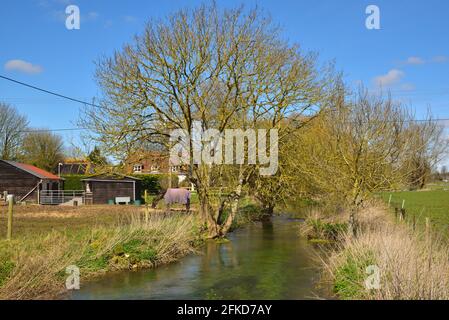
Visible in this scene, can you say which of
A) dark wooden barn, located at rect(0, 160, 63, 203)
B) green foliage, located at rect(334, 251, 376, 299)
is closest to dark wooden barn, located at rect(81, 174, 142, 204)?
dark wooden barn, located at rect(0, 160, 63, 203)

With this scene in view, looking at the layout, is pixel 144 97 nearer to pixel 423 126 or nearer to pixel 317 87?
pixel 317 87

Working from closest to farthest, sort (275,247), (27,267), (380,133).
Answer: (27,267) < (380,133) < (275,247)

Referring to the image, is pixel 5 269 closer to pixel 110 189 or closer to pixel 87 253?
pixel 87 253

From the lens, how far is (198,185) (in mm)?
17031

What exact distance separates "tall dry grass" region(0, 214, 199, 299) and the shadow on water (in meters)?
0.45

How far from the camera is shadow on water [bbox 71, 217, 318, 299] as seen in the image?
8.85m

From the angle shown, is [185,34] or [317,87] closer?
[185,34]

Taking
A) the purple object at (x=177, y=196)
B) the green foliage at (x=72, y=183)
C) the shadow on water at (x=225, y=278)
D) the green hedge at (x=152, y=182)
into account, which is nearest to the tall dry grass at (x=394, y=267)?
the shadow on water at (x=225, y=278)

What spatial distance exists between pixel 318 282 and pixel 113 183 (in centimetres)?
3279

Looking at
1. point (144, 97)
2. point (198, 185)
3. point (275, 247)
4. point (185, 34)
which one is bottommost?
point (275, 247)

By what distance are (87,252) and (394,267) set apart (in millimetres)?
6842

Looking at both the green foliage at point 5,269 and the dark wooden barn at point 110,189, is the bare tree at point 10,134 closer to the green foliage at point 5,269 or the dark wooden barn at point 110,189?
the dark wooden barn at point 110,189
